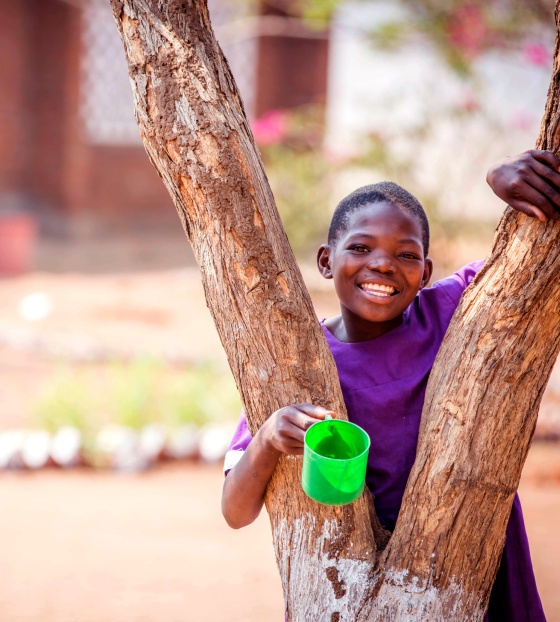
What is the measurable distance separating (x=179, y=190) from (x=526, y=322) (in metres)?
0.66

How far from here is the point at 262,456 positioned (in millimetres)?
1531

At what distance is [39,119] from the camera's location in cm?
1250

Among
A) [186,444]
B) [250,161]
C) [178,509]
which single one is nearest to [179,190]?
[250,161]

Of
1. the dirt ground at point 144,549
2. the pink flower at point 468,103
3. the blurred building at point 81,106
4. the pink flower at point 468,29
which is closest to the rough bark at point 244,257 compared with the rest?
the dirt ground at point 144,549

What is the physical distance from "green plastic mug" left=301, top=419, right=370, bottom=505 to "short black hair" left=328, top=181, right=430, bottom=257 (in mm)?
500

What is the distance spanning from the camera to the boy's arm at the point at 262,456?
4.71 feet

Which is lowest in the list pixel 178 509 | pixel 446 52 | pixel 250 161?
pixel 178 509

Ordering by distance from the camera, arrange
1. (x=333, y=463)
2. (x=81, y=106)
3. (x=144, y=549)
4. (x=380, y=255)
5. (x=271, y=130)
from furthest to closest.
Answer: (x=81, y=106) → (x=271, y=130) → (x=144, y=549) → (x=380, y=255) → (x=333, y=463)

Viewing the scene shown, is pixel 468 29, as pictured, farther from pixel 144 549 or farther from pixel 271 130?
pixel 144 549

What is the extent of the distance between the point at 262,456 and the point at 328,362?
0.70 ft

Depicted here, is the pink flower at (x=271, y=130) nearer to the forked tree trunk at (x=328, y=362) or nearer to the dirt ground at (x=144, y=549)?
the dirt ground at (x=144, y=549)

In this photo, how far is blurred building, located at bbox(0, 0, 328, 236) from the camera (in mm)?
11984

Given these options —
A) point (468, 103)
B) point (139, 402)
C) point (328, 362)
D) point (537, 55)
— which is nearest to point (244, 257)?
point (328, 362)

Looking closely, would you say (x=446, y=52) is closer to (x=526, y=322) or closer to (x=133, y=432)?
(x=133, y=432)
